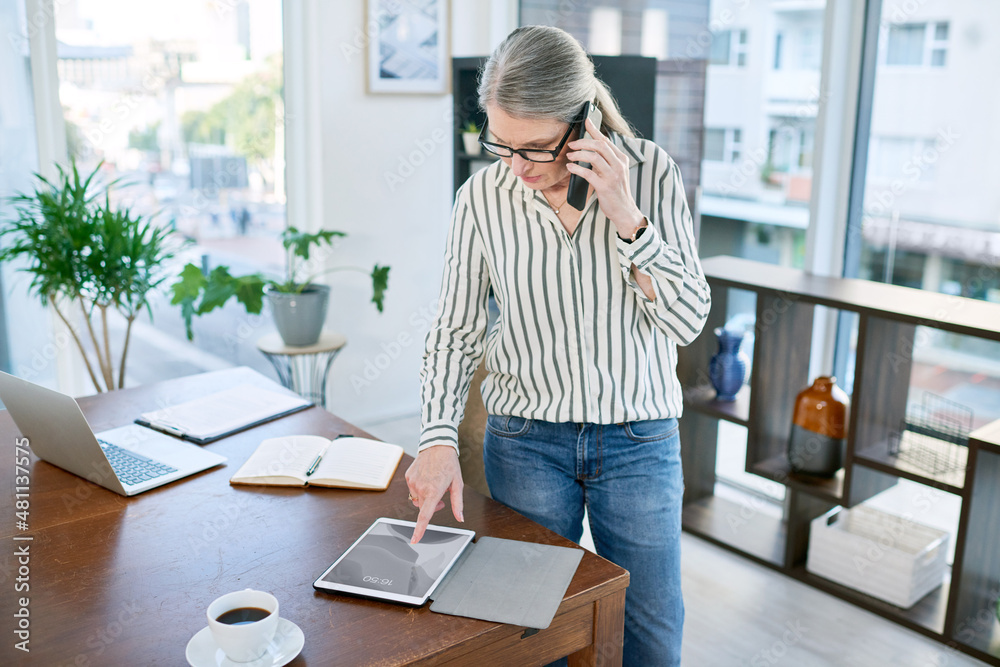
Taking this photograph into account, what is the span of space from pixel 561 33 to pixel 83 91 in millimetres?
2709

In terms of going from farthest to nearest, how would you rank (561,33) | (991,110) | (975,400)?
(975,400)
(991,110)
(561,33)

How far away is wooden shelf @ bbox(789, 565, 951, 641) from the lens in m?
2.55

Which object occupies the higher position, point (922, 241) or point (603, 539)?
point (922, 241)

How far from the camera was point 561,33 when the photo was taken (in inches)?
57.9

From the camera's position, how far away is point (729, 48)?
323 centimetres

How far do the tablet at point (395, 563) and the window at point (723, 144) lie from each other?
7.36 feet

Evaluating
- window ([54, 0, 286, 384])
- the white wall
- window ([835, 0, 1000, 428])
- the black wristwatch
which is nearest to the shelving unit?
window ([835, 0, 1000, 428])

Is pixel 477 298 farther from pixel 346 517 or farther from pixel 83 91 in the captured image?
pixel 83 91

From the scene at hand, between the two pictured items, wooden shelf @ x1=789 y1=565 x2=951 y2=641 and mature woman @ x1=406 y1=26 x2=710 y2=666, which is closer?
mature woman @ x1=406 y1=26 x2=710 y2=666

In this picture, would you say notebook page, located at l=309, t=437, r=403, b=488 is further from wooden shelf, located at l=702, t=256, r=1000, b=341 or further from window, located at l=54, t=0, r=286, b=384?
window, located at l=54, t=0, r=286, b=384

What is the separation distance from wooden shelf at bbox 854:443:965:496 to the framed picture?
2.64 metres

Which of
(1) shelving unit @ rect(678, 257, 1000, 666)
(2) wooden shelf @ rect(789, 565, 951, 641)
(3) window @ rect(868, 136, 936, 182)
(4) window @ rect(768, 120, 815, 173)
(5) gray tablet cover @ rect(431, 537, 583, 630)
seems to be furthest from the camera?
(4) window @ rect(768, 120, 815, 173)

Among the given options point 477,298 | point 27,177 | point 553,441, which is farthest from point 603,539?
point 27,177

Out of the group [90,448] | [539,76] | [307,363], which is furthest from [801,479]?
[307,363]
